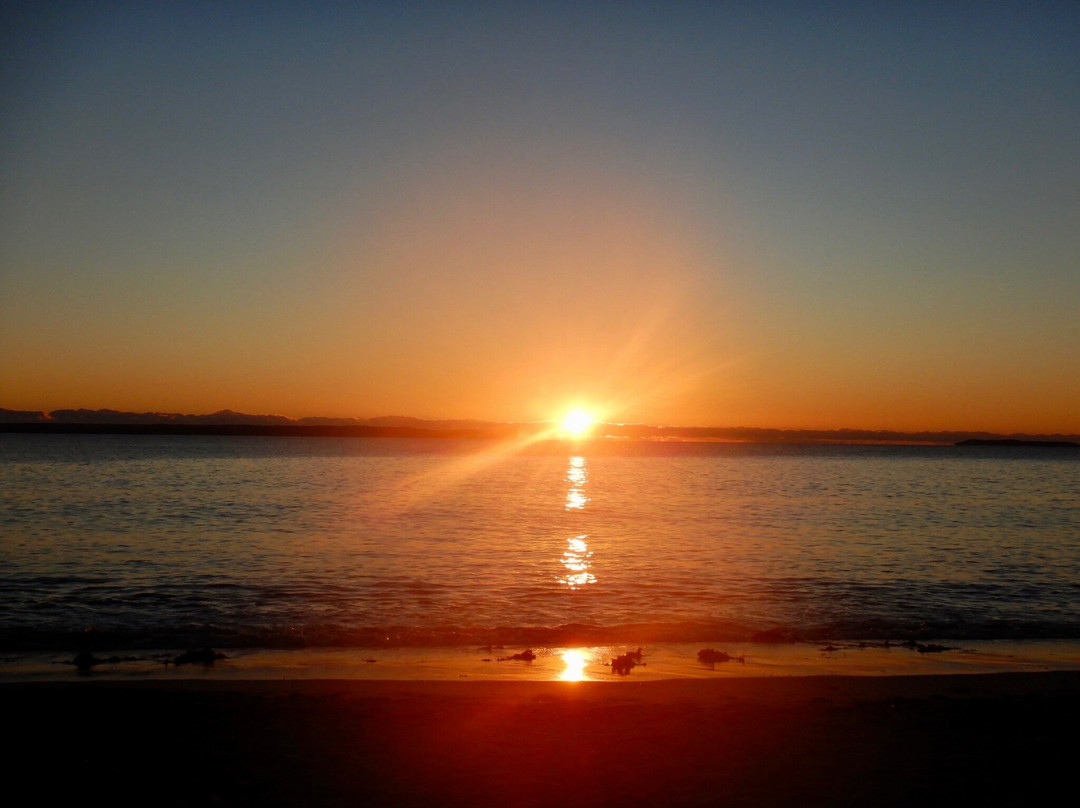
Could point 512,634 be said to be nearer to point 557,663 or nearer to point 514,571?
point 557,663

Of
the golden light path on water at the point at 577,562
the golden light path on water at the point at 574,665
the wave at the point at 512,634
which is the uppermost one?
the golden light path on water at the point at 574,665

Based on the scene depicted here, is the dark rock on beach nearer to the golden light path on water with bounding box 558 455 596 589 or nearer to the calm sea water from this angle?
the calm sea water

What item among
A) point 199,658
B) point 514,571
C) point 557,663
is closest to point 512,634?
point 557,663

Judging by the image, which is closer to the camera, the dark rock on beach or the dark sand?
the dark sand

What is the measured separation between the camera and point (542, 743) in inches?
367

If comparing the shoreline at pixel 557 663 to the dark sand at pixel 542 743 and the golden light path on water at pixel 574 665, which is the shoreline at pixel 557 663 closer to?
the golden light path on water at pixel 574 665

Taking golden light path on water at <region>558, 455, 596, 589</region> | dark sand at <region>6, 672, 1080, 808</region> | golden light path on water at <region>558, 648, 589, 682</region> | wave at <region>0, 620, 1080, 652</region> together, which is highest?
dark sand at <region>6, 672, 1080, 808</region>

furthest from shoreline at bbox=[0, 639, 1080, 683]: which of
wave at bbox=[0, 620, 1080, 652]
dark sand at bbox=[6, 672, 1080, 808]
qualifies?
dark sand at bbox=[6, 672, 1080, 808]

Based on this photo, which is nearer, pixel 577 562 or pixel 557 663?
pixel 557 663

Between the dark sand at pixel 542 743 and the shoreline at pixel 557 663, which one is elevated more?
the dark sand at pixel 542 743

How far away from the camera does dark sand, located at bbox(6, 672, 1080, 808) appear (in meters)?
7.89

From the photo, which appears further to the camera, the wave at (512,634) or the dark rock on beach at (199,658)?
the wave at (512,634)

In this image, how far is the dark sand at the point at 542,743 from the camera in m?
7.89

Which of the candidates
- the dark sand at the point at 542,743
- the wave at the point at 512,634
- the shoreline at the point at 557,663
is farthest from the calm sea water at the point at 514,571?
the dark sand at the point at 542,743
